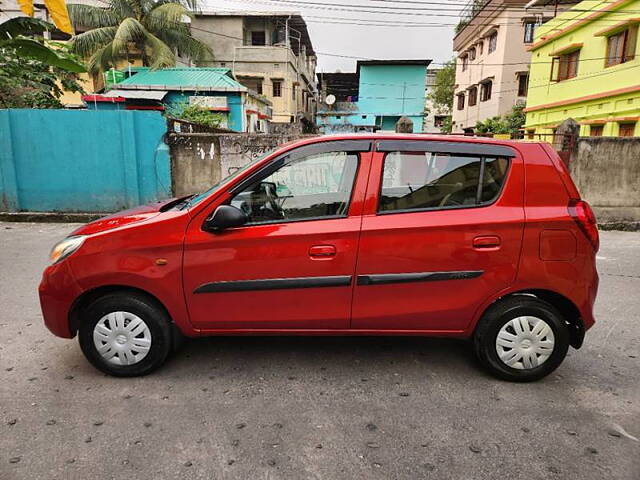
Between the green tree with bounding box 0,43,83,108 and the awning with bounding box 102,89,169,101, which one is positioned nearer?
the green tree with bounding box 0,43,83,108

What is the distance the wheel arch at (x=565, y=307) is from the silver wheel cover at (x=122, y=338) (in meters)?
2.44

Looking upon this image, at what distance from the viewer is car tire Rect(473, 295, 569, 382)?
3.10 m

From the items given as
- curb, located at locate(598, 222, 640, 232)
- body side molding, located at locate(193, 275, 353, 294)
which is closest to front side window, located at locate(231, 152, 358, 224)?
body side molding, located at locate(193, 275, 353, 294)

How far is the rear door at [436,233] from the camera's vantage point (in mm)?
2990

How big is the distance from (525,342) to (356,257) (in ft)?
4.47

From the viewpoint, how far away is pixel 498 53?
94.2 ft

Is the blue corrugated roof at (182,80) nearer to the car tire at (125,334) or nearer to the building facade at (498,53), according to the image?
the building facade at (498,53)

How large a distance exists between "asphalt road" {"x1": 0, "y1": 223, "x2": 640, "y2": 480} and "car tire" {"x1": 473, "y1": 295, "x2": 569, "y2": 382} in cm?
14

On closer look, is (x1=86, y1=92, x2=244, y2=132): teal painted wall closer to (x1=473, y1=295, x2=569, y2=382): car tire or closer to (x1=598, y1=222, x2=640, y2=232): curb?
(x1=598, y1=222, x2=640, y2=232): curb

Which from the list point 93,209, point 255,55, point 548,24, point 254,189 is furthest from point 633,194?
point 255,55

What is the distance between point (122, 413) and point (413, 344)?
2329mm

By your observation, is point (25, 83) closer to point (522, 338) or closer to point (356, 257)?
point (356, 257)

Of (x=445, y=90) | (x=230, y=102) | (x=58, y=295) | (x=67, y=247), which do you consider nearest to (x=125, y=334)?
(x=58, y=295)

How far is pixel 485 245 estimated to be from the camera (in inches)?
118
